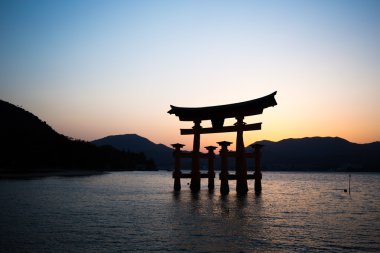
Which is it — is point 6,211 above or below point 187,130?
below

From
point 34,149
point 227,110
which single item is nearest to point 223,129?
point 227,110

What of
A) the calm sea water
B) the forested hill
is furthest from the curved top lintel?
the forested hill

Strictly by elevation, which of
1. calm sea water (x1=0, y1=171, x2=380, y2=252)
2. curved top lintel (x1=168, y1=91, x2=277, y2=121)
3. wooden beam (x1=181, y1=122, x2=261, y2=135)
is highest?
curved top lintel (x1=168, y1=91, x2=277, y2=121)

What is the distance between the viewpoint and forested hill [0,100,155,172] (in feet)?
222

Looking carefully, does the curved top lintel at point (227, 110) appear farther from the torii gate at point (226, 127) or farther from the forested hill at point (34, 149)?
the forested hill at point (34, 149)

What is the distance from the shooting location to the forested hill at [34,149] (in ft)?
222

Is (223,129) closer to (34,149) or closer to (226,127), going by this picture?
(226,127)

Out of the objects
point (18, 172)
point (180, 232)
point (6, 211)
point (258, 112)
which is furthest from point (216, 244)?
point (18, 172)

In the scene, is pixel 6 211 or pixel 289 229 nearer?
pixel 289 229

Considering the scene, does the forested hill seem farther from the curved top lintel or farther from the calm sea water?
the calm sea water

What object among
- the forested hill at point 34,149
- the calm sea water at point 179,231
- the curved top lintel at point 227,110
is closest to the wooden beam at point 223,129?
the curved top lintel at point 227,110

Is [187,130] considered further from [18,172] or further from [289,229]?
[18,172]

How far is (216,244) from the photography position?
994 cm

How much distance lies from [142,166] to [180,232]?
545ft
